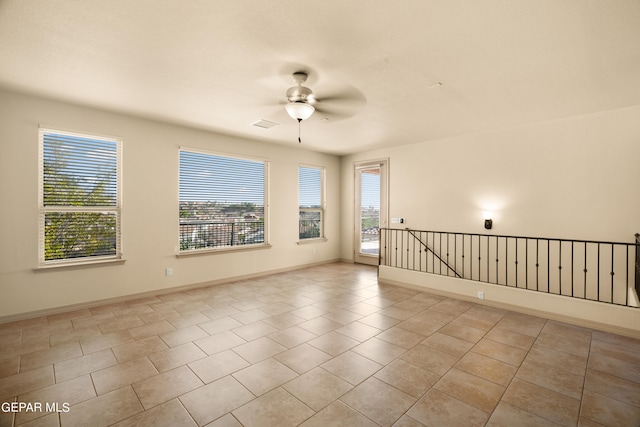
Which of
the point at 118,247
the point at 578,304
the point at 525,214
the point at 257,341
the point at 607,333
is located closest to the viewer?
the point at 257,341

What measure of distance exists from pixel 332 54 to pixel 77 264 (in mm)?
4200

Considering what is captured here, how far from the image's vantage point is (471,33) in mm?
2301

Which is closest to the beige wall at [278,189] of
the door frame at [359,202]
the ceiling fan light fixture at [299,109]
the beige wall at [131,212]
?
the beige wall at [131,212]

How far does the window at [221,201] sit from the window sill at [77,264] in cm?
101

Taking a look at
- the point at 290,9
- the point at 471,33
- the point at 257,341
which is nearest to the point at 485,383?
the point at 257,341

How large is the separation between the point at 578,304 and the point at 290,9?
447 centimetres

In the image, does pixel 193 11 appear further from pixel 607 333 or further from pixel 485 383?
pixel 607 333

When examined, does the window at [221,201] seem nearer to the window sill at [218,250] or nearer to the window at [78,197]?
the window sill at [218,250]

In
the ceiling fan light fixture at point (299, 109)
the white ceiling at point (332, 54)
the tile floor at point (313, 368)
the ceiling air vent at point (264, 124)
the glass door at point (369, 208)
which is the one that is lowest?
the tile floor at point (313, 368)

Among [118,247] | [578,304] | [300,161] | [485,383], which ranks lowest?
[485,383]

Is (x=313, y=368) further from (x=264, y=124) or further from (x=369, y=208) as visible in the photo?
(x=369, y=208)

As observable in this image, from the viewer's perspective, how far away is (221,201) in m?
5.50

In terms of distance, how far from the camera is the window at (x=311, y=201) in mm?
6924

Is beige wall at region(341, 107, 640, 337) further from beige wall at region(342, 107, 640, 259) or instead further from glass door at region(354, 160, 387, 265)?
glass door at region(354, 160, 387, 265)
